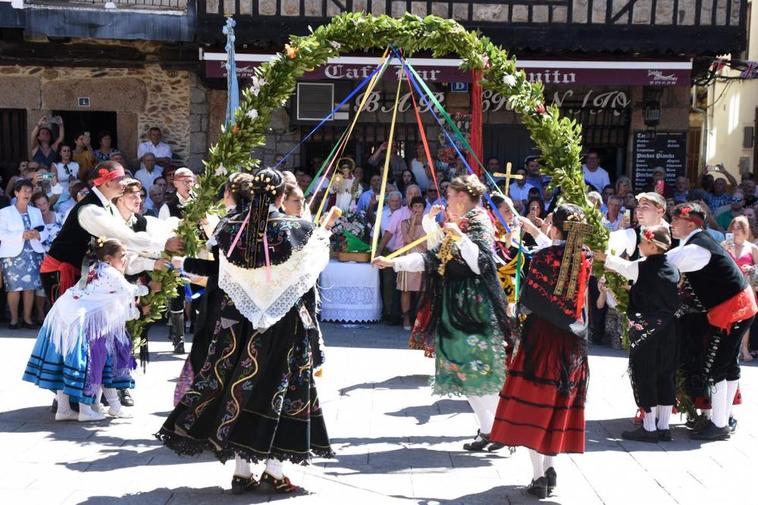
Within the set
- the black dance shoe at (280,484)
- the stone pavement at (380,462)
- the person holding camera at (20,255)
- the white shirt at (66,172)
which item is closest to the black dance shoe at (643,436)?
the stone pavement at (380,462)

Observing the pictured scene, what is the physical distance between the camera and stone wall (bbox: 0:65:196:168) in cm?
1543

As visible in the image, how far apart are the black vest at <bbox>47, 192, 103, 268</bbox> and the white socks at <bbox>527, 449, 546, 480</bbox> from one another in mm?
3750

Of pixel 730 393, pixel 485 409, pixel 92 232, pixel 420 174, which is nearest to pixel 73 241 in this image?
pixel 92 232

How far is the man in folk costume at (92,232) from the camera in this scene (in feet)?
24.8

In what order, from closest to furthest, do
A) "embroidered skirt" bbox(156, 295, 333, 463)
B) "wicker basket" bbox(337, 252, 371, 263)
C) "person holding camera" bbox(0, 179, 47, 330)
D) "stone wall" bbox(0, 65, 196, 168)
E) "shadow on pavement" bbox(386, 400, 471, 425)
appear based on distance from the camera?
"embroidered skirt" bbox(156, 295, 333, 463) → "shadow on pavement" bbox(386, 400, 471, 425) → "person holding camera" bbox(0, 179, 47, 330) → "wicker basket" bbox(337, 252, 371, 263) → "stone wall" bbox(0, 65, 196, 168)

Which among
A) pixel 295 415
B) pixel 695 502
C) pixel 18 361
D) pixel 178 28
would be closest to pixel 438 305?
pixel 295 415

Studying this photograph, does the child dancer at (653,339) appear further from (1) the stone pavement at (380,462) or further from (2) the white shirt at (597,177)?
(2) the white shirt at (597,177)

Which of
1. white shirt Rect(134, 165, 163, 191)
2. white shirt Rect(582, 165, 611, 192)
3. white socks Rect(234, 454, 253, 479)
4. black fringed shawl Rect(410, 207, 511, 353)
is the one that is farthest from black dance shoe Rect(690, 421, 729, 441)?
white shirt Rect(134, 165, 163, 191)

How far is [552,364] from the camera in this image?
599cm

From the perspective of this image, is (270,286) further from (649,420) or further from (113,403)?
(649,420)

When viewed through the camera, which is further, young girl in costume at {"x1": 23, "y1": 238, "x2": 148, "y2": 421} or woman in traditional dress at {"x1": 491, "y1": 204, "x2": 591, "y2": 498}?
young girl in costume at {"x1": 23, "y1": 238, "x2": 148, "y2": 421}

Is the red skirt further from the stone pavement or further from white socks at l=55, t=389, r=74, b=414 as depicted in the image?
white socks at l=55, t=389, r=74, b=414

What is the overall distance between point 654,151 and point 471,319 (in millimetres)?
9842

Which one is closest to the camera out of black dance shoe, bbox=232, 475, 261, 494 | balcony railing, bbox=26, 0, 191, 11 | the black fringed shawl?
black dance shoe, bbox=232, 475, 261, 494
